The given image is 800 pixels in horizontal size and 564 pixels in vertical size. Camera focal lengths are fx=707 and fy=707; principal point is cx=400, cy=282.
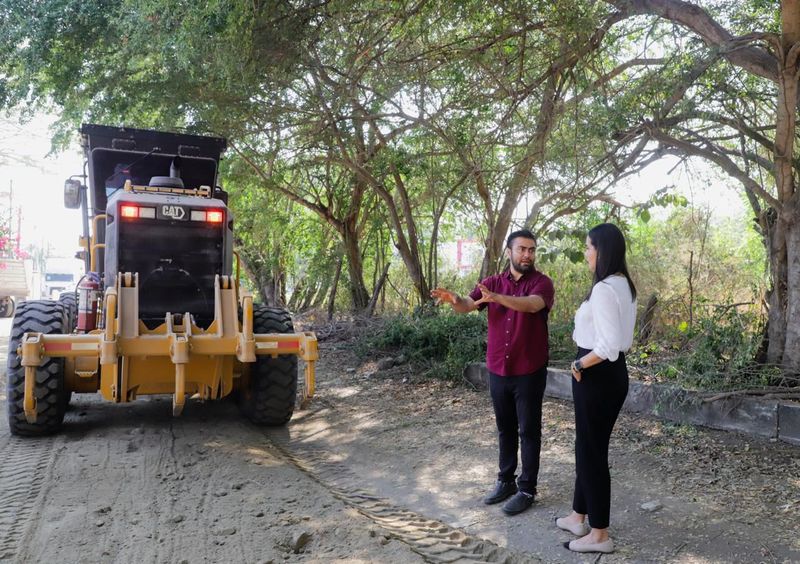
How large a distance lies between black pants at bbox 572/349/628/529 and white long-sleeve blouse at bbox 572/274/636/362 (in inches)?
4.7

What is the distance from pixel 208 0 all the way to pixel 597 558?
5.65m

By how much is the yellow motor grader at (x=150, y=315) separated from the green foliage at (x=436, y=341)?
259cm

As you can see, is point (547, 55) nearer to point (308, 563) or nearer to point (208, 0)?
point (208, 0)

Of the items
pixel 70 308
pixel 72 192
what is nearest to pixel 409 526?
pixel 70 308

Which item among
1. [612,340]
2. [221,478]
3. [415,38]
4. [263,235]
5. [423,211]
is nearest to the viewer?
[612,340]

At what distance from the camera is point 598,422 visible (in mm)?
3977

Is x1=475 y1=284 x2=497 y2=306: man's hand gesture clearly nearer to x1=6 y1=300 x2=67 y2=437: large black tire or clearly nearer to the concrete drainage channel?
the concrete drainage channel

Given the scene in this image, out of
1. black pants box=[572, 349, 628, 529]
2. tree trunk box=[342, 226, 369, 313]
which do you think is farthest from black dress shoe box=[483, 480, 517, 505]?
tree trunk box=[342, 226, 369, 313]

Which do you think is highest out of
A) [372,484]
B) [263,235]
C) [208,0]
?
[208,0]

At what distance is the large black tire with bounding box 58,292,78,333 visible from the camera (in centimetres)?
721

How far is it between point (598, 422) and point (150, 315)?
15.0ft

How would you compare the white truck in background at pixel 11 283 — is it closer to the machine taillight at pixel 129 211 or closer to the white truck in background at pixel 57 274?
the white truck in background at pixel 57 274

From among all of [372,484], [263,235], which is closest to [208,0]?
[372,484]

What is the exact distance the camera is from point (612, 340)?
3846mm
